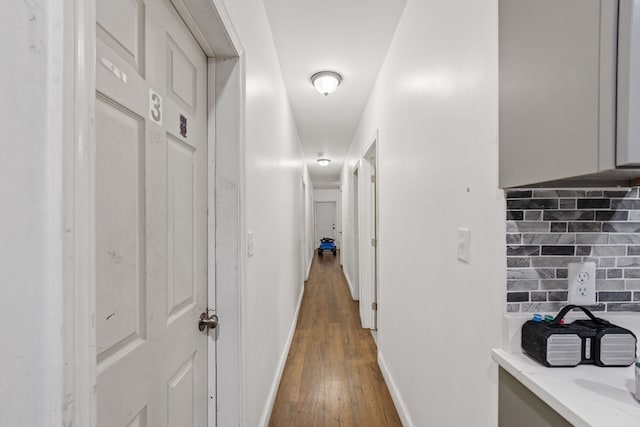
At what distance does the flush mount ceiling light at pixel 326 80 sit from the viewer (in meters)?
2.53

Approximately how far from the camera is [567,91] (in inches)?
24.6

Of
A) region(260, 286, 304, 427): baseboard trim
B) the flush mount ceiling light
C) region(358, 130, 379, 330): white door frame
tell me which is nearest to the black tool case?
region(260, 286, 304, 427): baseboard trim

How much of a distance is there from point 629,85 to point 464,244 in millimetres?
672

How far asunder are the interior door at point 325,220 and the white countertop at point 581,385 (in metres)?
10.3

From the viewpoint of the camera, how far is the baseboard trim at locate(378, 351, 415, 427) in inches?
67.5

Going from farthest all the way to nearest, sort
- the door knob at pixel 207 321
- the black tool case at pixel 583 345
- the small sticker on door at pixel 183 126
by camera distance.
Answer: the door knob at pixel 207 321, the small sticker on door at pixel 183 126, the black tool case at pixel 583 345

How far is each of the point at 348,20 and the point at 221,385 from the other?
2.16 meters

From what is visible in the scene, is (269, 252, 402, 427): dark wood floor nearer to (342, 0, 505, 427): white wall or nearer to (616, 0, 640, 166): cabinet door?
(342, 0, 505, 427): white wall

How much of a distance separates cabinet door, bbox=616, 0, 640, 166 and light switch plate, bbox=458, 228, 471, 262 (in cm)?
57

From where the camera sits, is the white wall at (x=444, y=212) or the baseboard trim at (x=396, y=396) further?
the baseboard trim at (x=396, y=396)

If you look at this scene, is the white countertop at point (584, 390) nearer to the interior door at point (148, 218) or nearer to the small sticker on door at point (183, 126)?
the interior door at point (148, 218)

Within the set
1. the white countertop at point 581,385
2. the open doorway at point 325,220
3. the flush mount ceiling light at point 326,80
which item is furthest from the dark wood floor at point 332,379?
A: the open doorway at point 325,220

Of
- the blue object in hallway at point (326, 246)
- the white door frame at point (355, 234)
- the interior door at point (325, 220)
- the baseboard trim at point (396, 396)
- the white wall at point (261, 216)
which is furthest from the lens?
the interior door at point (325, 220)

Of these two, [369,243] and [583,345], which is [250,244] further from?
[369,243]
